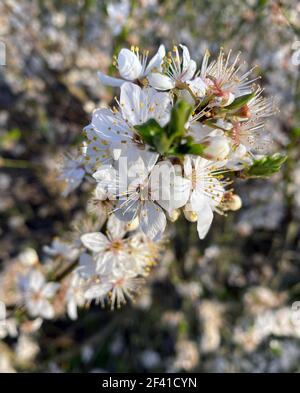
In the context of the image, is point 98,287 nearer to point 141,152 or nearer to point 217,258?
point 141,152

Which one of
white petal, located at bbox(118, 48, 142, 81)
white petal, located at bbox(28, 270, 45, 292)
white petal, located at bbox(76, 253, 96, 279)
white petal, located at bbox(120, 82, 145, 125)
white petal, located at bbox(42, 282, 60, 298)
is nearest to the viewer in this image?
white petal, located at bbox(120, 82, 145, 125)

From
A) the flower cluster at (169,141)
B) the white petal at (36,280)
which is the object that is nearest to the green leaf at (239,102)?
the flower cluster at (169,141)

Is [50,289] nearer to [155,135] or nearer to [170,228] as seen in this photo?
[155,135]

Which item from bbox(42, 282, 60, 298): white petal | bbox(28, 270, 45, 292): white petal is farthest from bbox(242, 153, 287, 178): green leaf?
bbox(28, 270, 45, 292): white petal

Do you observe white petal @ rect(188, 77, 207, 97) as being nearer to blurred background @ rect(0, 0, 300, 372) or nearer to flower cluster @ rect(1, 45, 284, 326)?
flower cluster @ rect(1, 45, 284, 326)

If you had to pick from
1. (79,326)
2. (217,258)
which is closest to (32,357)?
(79,326)
